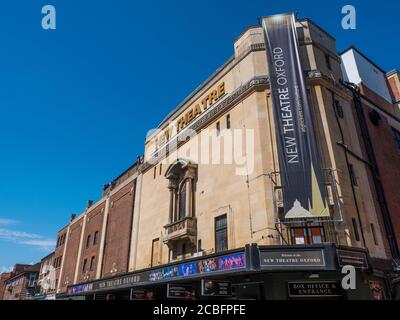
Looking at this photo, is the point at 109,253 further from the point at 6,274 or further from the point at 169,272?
the point at 6,274

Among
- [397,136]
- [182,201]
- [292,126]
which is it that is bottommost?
[182,201]

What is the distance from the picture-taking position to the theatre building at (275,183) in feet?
47.7

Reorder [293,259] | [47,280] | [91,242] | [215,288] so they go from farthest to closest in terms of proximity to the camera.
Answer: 1. [47,280]
2. [91,242]
3. [215,288]
4. [293,259]

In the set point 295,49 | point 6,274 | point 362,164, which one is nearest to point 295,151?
point 362,164

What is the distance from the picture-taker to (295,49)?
19344mm

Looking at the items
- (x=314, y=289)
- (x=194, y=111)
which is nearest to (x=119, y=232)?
(x=194, y=111)

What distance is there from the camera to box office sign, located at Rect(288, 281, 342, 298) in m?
14.0

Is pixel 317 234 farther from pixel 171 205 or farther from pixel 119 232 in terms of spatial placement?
pixel 119 232

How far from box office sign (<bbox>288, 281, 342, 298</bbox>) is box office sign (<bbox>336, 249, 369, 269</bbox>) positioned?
1.26 meters

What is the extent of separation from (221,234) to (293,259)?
6214 mm

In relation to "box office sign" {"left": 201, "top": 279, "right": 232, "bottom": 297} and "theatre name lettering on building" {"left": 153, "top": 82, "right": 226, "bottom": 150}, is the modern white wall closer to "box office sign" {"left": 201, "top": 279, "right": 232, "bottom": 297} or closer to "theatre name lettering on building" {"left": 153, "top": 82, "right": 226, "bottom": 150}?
"theatre name lettering on building" {"left": 153, "top": 82, "right": 226, "bottom": 150}

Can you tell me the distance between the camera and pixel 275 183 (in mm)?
16422
